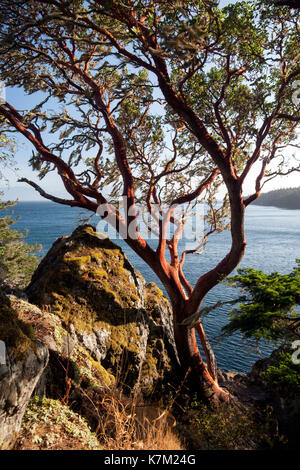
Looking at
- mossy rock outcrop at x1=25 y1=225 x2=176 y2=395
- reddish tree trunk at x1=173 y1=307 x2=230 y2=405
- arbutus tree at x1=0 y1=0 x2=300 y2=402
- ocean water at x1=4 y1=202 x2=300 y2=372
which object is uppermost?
arbutus tree at x1=0 y1=0 x2=300 y2=402

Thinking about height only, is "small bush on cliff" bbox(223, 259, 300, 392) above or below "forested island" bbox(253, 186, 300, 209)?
below

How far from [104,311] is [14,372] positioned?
4.29 metres

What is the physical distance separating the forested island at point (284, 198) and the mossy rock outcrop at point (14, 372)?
A: 128033 mm

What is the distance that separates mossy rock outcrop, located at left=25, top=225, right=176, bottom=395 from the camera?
5.70 meters

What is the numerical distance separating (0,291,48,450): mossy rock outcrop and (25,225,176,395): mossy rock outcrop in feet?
5.22

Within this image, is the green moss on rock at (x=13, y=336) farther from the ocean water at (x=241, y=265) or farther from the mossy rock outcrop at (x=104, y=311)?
the ocean water at (x=241, y=265)

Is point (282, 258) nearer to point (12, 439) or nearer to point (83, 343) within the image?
point (83, 343)

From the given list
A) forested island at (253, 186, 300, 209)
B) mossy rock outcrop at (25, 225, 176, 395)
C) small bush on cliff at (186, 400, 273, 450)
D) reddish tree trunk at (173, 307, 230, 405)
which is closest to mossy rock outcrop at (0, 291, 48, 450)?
mossy rock outcrop at (25, 225, 176, 395)

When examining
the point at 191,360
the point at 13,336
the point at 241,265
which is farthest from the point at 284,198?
the point at 13,336

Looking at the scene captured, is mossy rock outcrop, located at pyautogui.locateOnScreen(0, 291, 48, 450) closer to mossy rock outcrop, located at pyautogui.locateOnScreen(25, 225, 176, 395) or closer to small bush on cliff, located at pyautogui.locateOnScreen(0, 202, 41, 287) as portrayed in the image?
mossy rock outcrop, located at pyautogui.locateOnScreen(25, 225, 176, 395)

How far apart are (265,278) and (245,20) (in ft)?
19.3

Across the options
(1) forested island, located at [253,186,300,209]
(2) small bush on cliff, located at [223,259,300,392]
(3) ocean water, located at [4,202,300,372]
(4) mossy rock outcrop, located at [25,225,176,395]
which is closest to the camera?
(2) small bush on cliff, located at [223,259,300,392]

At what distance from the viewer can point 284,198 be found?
12144 cm

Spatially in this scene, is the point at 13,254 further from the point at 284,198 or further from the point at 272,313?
the point at 284,198
